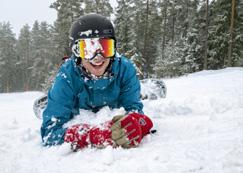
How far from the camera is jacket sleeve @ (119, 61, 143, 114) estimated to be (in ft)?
13.3

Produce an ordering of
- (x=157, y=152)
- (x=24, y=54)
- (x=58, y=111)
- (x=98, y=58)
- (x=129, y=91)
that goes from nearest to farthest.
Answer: (x=157, y=152), (x=58, y=111), (x=98, y=58), (x=129, y=91), (x=24, y=54)

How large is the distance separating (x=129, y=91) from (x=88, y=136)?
1.20 meters

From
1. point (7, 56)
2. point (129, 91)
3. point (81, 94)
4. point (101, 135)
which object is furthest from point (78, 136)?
point (7, 56)

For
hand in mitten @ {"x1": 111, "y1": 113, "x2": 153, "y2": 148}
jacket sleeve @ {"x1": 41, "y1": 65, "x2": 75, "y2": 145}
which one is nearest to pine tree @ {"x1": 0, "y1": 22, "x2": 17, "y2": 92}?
jacket sleeve @ {"x1": 41, "y1": 65, "x2": 75, "y2": 145}

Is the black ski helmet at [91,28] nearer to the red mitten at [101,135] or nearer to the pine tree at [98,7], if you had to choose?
the red mitten at [101,135]

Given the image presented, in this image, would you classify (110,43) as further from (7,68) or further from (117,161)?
(7,68)

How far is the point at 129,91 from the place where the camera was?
13.5 feet

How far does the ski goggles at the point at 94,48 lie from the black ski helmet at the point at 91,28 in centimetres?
7

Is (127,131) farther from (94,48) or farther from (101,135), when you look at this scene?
(94,48)

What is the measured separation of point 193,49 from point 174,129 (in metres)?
30.5

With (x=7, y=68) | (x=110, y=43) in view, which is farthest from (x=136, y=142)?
(x=7, y=68)

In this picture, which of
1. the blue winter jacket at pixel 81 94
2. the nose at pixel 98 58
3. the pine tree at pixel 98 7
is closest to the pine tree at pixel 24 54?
the pine tree at pixel 98 7

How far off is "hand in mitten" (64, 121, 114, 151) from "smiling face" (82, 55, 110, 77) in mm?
794

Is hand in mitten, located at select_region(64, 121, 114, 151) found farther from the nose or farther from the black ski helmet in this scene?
the black ski helmet
